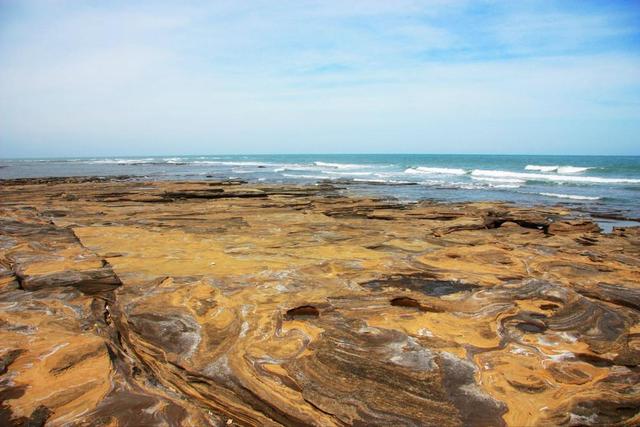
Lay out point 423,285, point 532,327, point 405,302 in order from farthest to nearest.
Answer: point 423,285 < point 405,302 < point 532,327

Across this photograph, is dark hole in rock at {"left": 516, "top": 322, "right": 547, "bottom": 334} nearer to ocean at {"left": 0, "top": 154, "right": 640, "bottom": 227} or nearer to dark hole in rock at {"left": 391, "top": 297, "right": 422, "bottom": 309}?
dark hole in rock at {"left": 391, "top": 297, "right": 422, "bottom": 309}

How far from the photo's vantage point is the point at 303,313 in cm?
546

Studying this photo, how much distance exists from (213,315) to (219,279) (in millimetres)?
1364

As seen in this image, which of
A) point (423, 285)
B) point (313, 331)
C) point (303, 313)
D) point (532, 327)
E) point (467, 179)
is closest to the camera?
point (313, 331)

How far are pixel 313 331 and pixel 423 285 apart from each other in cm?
255

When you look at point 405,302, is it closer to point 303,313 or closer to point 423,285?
point 423,285

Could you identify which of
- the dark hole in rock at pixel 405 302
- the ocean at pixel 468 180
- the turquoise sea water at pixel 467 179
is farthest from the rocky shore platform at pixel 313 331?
the turquoise sea water at pixel 467 179

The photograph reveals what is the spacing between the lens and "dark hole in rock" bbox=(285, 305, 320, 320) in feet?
17.5

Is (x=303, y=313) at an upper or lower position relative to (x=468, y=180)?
upper

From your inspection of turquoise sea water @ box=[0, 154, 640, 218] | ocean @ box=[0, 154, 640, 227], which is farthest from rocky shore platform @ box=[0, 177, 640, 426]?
turquoise sea water @ box=[0, 154, 640, 218]

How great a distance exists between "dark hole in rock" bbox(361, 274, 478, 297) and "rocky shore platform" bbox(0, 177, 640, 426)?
0.04m

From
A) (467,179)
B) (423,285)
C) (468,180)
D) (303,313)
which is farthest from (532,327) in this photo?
(467,179)

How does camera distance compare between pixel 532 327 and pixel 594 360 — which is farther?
pixel 532 327

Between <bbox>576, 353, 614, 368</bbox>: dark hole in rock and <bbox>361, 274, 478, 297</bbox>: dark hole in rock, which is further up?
<bbox>361, 274, 478, 297</bbox>: dark hole in rock
